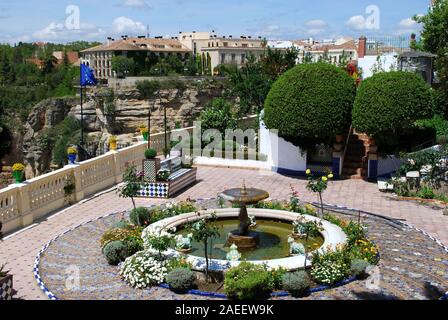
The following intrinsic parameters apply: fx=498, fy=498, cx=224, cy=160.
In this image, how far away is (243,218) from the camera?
36.8 feet

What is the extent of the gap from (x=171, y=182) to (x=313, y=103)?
555 cm

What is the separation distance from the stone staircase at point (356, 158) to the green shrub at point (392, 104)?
204 centimetres

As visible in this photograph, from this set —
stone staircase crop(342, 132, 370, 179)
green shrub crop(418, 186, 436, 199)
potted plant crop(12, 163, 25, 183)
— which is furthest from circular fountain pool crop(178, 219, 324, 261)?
stone staircase crop(342, 132, 370, 179)

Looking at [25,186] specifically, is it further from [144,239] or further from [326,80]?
[326,80]

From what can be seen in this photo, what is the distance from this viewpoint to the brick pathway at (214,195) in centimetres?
1044

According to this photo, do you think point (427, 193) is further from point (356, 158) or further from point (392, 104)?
point (356, 158)

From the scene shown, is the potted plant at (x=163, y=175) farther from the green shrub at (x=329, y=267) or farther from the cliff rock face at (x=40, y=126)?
the cliff rock face at (x=40, y=126)

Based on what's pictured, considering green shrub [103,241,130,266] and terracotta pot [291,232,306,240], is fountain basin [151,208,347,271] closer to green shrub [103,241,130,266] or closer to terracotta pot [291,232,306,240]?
terracotta pot [291,232,306,240]

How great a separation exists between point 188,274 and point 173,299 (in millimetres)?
508

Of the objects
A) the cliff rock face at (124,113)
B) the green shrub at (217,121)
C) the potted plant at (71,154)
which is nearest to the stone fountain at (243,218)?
the potted plant at (71,154)

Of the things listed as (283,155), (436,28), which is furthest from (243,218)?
(436,28)

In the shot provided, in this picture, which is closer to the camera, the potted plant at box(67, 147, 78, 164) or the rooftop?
the potted plant at box(67, 147, 78, 164)

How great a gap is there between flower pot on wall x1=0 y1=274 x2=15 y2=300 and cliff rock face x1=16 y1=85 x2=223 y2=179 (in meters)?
51.8

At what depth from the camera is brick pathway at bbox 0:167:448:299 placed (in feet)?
34.2
